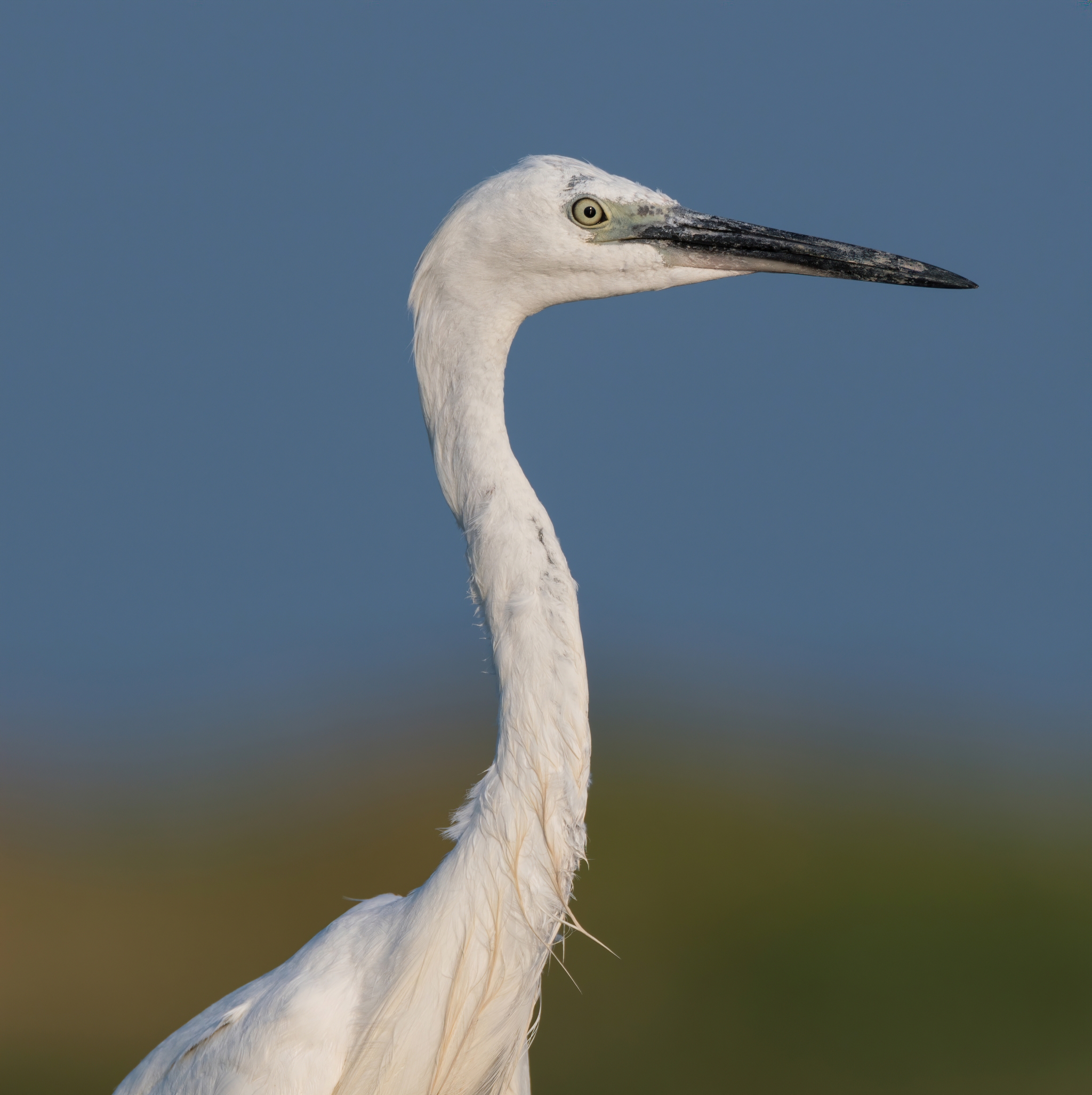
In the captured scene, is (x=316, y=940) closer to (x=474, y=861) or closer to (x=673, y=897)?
(x=474, y=861)

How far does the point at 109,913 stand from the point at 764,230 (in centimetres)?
725

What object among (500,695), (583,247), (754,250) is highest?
(754,250)

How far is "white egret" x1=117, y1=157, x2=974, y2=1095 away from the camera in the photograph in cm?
197

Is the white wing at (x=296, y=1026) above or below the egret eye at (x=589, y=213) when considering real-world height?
below

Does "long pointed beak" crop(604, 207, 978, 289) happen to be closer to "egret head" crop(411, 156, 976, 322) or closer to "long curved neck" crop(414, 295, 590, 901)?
"egret head" crop(411, 156, 976, 322)

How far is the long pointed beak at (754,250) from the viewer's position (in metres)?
2.23

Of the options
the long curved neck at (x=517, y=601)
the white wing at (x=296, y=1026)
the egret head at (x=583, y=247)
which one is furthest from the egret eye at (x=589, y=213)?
the white wing at (x=296, y=1026)

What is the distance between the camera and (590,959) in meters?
6.77

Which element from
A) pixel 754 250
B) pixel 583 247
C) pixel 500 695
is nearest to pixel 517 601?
pixel 500 695

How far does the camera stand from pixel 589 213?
2.19 meters

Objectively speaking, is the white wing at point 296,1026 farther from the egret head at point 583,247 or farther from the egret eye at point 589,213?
the egret eye at point 589,213

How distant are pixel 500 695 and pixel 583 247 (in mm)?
856

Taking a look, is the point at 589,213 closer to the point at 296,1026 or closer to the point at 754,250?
the point at 754,250

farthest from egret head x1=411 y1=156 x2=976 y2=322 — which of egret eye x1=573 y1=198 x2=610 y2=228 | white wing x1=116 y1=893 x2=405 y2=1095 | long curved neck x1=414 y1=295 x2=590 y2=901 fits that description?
white wing x1=116 y1=893 x2=405 y2=1095
